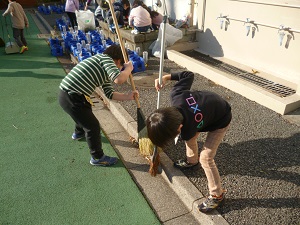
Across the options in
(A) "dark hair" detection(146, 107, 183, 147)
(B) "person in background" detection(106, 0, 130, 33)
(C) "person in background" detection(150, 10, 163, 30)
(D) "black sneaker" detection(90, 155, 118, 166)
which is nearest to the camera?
(A) "dark hair" detection(146, 107, 183, 147)

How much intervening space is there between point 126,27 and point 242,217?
706 cm

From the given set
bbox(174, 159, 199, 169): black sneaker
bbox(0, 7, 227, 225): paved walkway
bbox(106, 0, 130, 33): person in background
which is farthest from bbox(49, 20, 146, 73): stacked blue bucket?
bbox(174, 159, 199, 169): black sneaker

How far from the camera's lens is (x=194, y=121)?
7.59ft

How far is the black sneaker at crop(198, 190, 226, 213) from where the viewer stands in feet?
8.51

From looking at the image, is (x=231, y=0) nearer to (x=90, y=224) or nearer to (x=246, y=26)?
(x=246, y=26)

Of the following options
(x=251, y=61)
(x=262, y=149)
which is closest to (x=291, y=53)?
(x=251, y=61)

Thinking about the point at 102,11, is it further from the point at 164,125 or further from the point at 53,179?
the point at 164,125

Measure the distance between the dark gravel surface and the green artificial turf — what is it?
0.80m

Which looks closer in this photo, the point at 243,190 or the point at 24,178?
the point at 243,190

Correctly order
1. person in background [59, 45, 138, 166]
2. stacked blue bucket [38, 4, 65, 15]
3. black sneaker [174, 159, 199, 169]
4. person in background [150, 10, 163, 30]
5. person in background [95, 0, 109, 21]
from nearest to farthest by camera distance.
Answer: person in background [59, 45, 138, 166]
black sneaker [174, 159, 199, 169]
person in background [150, 10, 163, 30]
person in background [95, 0, 109, 21]
stacked blue bucket [38, 4, 65, 15]

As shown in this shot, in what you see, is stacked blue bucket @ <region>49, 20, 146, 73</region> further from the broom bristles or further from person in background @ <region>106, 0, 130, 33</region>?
the broom bristles

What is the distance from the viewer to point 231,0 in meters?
6.25

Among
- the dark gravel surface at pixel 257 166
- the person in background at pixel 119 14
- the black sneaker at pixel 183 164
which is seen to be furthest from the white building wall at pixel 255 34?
the black sneaker at pixel 183 164

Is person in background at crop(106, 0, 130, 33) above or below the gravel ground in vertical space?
above
